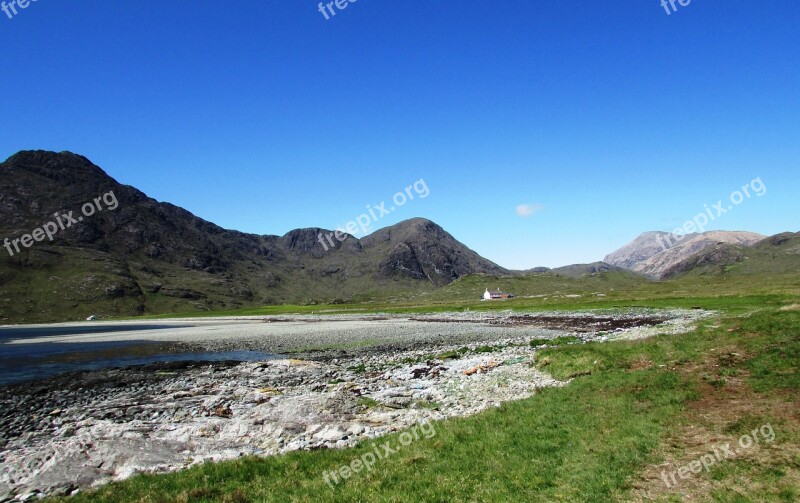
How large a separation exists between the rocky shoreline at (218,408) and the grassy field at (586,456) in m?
2.26

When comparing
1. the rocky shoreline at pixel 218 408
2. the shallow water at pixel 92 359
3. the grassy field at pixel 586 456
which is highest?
the shallow water at pixel 92 359

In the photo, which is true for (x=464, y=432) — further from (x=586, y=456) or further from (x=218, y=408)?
(x=218, y=408)

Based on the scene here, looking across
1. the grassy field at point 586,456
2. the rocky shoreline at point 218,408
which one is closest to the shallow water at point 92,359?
the rocky shoreline at point 218,408

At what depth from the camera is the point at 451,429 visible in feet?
58.5

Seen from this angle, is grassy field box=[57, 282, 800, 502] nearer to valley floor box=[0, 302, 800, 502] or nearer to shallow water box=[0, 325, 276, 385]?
valley floor box=[0, 302, 800, 502]

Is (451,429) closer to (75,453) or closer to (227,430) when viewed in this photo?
(227,430)

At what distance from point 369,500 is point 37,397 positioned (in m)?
32.2

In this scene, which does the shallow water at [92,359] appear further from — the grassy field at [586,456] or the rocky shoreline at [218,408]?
the grassy field at [586,456]

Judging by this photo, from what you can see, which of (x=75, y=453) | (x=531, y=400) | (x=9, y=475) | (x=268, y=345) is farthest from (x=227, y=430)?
(x=268, y=345)

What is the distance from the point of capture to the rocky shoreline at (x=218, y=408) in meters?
16.0

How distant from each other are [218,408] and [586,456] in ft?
65.1

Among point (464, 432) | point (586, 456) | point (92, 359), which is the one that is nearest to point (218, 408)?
point (464, 432)

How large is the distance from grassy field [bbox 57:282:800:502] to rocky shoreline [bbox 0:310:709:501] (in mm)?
2259

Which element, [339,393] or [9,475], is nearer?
[9,475]
